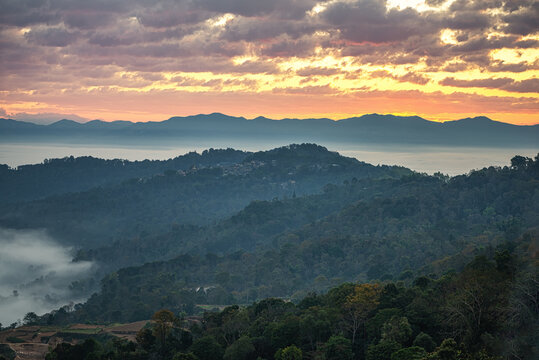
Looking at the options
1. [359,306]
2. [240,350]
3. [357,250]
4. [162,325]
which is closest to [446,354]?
[359,306]

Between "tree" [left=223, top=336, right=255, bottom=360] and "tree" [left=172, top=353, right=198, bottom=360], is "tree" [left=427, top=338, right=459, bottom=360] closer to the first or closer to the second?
"tree" [left=223, top=336, right=255, bottom=360]

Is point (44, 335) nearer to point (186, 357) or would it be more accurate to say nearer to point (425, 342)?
point (186, 357)

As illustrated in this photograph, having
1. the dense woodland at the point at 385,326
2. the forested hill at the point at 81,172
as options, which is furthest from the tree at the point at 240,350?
the forested hill at the point at 81,172

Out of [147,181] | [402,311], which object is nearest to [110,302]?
[402,311]

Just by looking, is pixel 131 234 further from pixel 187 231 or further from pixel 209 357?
pixel 209 357

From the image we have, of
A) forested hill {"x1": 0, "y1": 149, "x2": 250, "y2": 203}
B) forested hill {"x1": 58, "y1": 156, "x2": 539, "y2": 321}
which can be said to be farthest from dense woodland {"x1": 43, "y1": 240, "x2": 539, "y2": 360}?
forested hill {"x1": 0, "y1": 149, "x2": 250, "y2": 203}

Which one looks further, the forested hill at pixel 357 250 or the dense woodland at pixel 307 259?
the forested hill at pixel 357 250

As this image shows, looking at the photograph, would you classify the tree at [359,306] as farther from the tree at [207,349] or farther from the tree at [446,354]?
the tree at [446,354]
